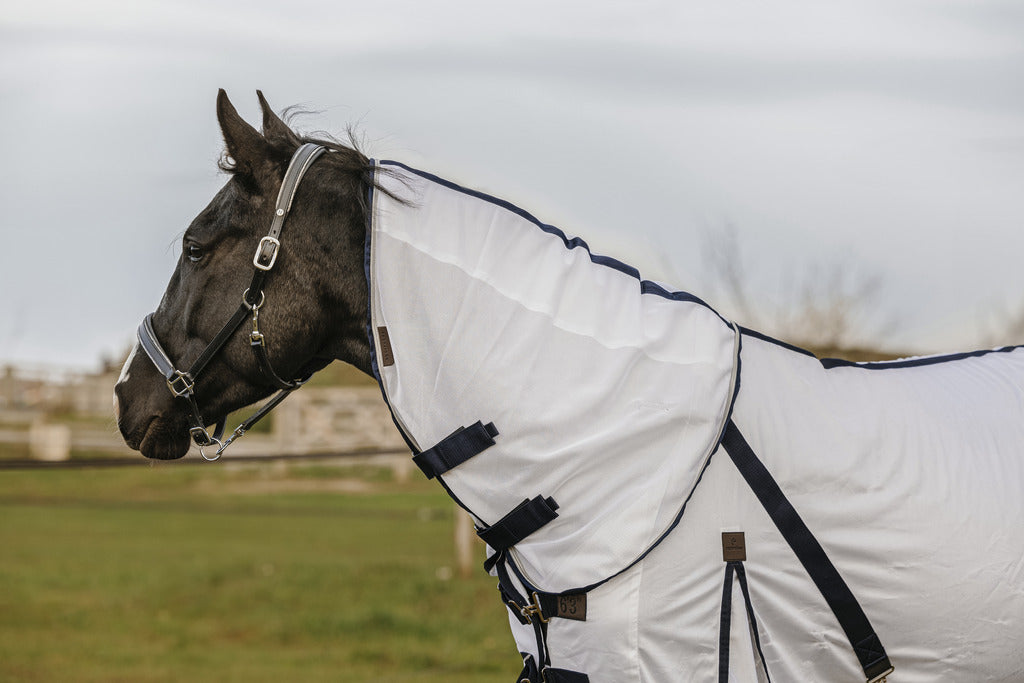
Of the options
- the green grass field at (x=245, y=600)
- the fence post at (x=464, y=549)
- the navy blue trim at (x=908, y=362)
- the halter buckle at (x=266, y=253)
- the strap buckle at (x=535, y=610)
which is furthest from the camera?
the fence post at (x=464, y=549)

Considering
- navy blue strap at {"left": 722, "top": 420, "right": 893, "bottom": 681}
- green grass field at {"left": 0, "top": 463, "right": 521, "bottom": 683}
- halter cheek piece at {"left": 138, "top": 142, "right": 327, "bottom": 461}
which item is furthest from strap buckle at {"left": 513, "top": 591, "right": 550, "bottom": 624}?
green grass field at {"left": 0, "top": 463, "right": 521, "bottom": 683}

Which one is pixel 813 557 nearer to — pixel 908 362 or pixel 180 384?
pixel 908 362

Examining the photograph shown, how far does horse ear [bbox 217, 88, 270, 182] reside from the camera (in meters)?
2.44

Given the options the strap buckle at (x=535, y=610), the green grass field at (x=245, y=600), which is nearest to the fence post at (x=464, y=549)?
the green grass field at (x=245, y=600)

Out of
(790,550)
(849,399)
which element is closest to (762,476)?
(790,550)

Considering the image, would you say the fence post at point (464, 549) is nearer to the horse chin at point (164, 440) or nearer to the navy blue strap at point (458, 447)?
the horse chin at point (164, 440)

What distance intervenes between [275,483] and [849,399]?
1753 centimetres

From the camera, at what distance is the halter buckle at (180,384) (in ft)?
8.32

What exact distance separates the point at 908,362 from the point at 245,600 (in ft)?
21.2

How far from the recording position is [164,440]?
2.64 meters

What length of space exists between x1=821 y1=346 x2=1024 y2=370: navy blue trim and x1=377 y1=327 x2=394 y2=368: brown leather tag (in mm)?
1075

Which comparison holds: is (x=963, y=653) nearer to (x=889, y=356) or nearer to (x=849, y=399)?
(x=849, y=399)

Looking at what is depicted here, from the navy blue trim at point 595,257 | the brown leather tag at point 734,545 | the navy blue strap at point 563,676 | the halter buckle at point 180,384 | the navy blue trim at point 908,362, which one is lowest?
the navy blue strap at point 563,676

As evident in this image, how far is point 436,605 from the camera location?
24.6 ft
